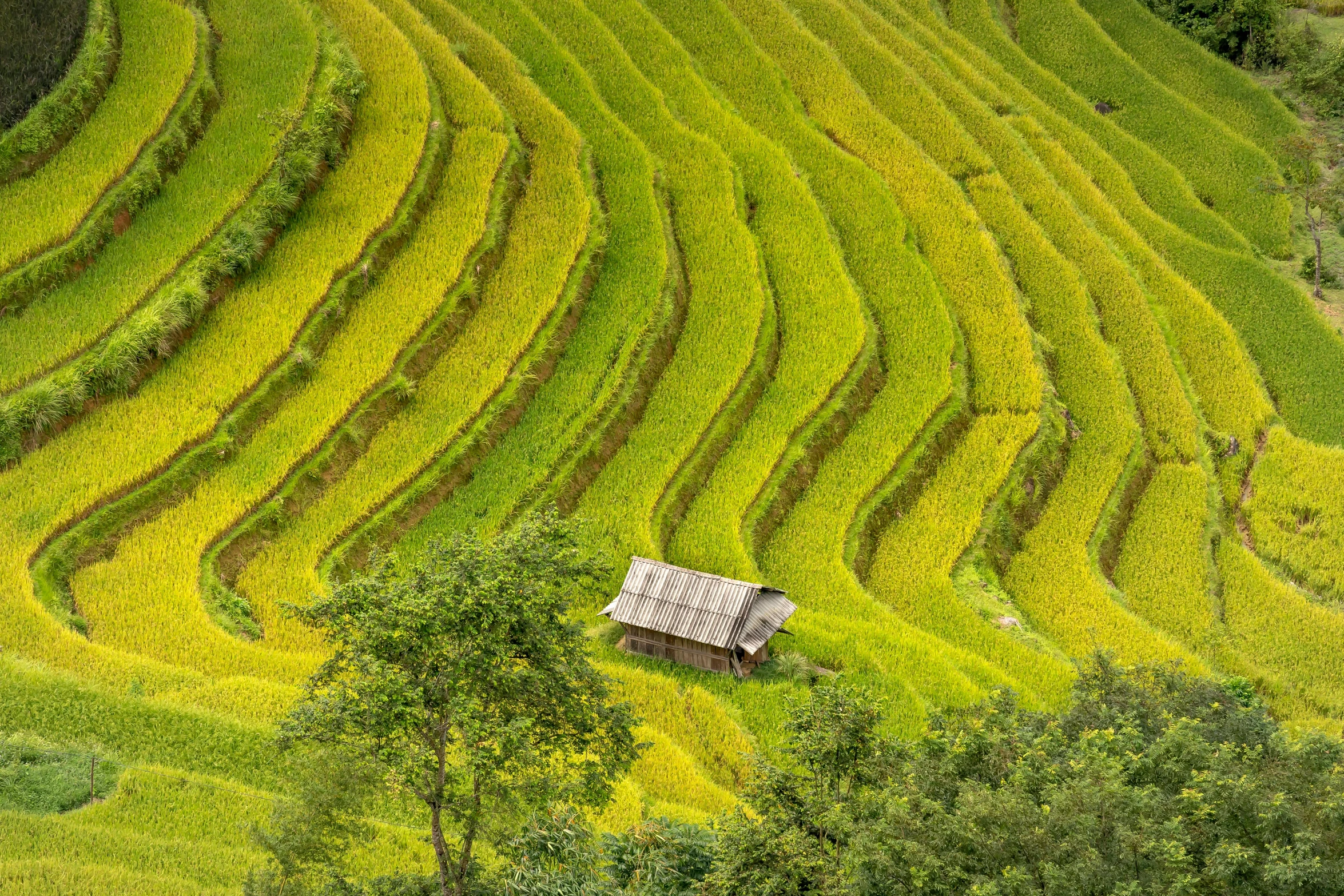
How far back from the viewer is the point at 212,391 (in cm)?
2581

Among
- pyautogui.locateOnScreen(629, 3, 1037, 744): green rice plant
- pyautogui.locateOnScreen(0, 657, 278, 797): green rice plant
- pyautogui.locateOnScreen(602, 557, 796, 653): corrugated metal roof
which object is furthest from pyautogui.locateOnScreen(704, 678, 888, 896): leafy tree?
pyautogui.locateOnScreen(0, 657, 278, 797): green rice plant

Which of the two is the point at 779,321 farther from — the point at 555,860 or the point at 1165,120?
the point at 1165,120

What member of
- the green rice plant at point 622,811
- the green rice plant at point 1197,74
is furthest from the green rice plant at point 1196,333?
the green rice plant at point 622,811

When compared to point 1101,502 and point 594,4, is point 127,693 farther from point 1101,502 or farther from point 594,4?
point 594,4

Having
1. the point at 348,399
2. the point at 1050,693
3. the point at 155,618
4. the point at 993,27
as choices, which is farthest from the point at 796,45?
the point at 155,618

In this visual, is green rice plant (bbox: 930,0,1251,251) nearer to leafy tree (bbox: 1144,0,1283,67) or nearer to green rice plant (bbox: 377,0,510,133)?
leafy tree (bbox: 1144,0,1283,67)

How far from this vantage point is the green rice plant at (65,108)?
2941 cm

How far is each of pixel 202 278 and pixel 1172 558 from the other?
805 inches

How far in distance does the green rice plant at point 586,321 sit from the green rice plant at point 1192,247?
43.9 feet

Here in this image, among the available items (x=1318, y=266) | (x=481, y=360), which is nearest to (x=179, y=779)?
(x=481, y=360)

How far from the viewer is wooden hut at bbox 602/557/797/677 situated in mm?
22359

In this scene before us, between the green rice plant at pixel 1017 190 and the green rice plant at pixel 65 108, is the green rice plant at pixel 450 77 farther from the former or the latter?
the green rice plant at pixel 1017 190

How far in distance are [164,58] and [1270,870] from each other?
29.7m

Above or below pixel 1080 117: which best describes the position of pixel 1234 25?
above
